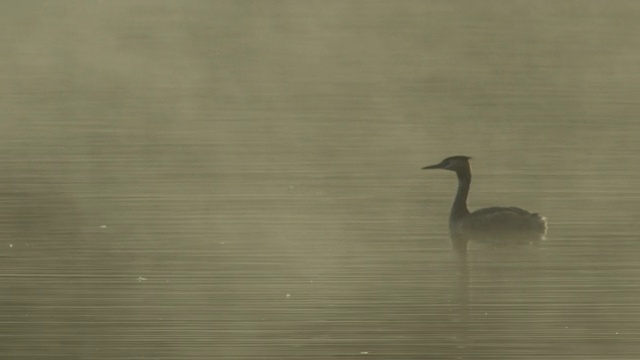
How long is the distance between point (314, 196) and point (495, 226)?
4.90 ft

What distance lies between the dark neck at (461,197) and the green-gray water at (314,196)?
201mm

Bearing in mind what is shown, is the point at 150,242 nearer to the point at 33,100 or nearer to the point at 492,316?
the point at 492,316

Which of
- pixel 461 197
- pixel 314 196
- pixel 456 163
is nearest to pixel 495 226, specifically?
pixel 461 197

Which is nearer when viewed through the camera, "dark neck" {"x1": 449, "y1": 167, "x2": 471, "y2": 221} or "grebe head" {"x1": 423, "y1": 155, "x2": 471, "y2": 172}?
"dark neck" {"x1": 449, "y1": 167, "x2": 471, "y2": 221}

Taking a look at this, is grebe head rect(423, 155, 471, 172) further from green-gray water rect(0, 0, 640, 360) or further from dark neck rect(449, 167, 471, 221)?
green-gray water rect(0, 0, 640, 360)

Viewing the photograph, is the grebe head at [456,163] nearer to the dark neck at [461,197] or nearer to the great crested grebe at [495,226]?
the dark neck at [461,197]

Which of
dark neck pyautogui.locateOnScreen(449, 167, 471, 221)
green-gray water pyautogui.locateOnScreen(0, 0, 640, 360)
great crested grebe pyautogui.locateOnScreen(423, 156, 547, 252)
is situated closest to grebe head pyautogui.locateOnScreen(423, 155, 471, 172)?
dark neck pyautogui.locateOnScreen(449, 167, 471, 221)

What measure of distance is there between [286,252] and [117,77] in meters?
11.0

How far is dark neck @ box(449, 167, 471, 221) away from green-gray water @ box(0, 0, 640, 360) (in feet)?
0.66

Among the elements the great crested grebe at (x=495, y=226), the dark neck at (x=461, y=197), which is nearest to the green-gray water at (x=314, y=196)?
the great crested grebe at (x=495, y=226)

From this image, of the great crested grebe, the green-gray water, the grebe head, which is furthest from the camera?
the grebe head

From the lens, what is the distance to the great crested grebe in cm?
1180

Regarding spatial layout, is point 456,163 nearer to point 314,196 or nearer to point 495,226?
point 314,196

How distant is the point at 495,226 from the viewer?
1207 cm
